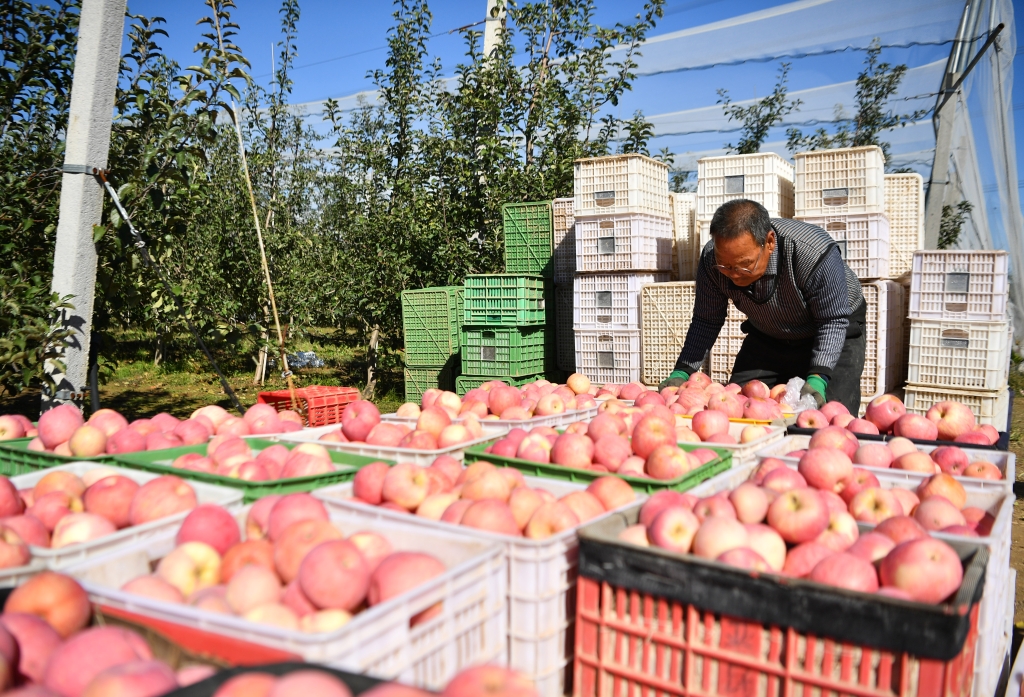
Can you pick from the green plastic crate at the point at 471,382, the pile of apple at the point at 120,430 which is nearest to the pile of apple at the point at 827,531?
the pile of apple at the point at 120,430

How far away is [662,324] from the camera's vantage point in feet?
24.3

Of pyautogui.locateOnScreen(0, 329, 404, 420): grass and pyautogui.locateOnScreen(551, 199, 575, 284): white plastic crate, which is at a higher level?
pyautogui.locateOnScreen(551, 199, 575, 284): white plastic crate

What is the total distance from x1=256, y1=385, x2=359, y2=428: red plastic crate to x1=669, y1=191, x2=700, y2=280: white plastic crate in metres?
4.16

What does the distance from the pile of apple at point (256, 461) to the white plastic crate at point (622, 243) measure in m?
5.20

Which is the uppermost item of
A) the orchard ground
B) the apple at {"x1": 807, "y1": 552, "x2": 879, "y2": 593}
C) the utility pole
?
the utility pole

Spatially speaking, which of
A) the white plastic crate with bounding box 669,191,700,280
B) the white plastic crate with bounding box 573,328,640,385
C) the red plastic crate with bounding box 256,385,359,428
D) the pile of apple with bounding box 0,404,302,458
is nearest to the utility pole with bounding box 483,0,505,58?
the white plastic crate with bounding box 669,191,700,280

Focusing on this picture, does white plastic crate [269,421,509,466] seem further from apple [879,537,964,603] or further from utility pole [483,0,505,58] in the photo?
utility pole [483,0,505,58]

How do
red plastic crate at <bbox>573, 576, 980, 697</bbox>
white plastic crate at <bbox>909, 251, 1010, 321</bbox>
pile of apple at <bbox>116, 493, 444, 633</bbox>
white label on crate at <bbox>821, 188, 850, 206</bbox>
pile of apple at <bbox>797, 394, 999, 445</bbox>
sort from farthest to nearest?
white label on crate at <bbox>821, 188, 850, 206</bbox>
white plastic crate at <bbox>909, 251, 1010, 321</bbox>
pile of apple at <bbox>797, 394, 999, 445</bbox>
pile of apple at <bbox>116, 493, 444, 633</bbox>
red plastic crate at <bbox>573, 576, 980, 697</bbox>

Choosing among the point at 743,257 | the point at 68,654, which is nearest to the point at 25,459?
the point at 68,654

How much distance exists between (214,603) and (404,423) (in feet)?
6.62

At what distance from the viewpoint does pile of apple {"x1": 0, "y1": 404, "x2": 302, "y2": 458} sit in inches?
120

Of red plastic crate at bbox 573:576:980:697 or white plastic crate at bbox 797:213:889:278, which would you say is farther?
white plastic crate at bbox 797:213:889:278

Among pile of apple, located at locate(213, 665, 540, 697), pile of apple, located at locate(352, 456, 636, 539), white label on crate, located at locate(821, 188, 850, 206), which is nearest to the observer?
pile of apple, located at locate(213, 665, 540, 697)

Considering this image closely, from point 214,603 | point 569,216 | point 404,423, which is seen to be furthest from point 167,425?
point 569,216
